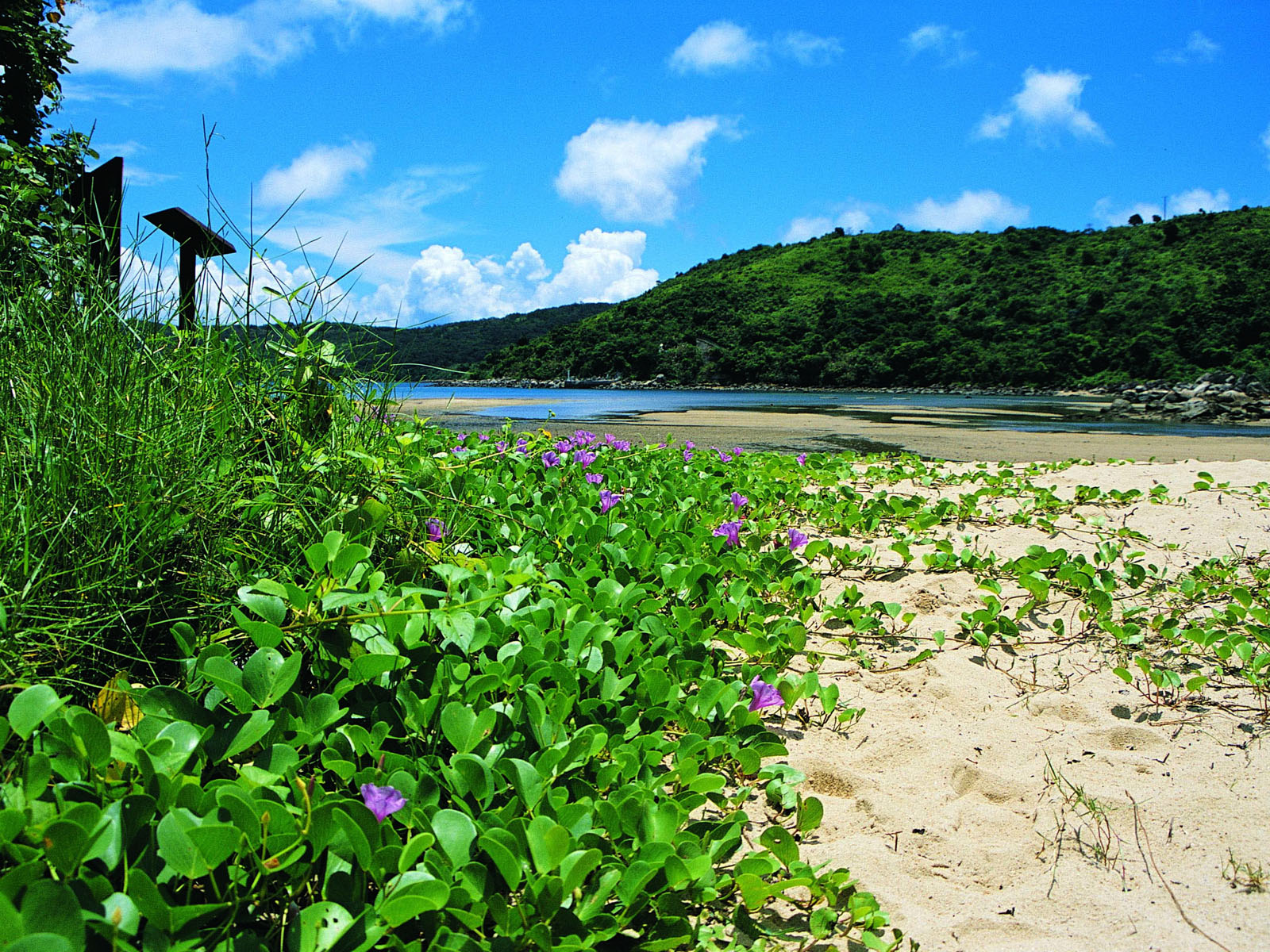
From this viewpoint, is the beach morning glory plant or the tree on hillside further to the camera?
the tree on hillside

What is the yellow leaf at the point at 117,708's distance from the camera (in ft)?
4.34

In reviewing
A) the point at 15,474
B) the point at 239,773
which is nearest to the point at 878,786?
the point at 239,773

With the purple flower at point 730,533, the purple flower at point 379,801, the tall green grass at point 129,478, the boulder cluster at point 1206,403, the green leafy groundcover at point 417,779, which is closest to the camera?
the green leafy groundcover at point 417,779

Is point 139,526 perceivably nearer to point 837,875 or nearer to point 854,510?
point 837,875

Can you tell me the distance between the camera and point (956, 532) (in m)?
3.77

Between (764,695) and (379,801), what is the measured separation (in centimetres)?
101

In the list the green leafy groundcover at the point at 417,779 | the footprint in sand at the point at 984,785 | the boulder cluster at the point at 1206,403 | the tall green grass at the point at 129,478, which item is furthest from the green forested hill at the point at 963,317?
the tall green grass at the point at 129,478

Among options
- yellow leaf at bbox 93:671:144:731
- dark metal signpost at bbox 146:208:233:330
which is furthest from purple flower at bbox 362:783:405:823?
dark metal signpost at bbox 146:208:233:330

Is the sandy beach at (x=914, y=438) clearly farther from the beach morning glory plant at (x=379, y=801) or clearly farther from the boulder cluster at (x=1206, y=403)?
the beach morning glory plant at (x=379, y=801)

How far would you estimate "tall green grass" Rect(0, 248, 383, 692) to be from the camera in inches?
55.8

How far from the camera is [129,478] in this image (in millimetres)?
1588

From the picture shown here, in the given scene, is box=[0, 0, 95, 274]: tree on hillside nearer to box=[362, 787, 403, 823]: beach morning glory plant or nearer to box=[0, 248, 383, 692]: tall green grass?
box=[0, 248, 383, 692]: tall green grass

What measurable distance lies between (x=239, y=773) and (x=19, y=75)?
20.6ft

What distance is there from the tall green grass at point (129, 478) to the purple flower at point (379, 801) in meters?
0.54
